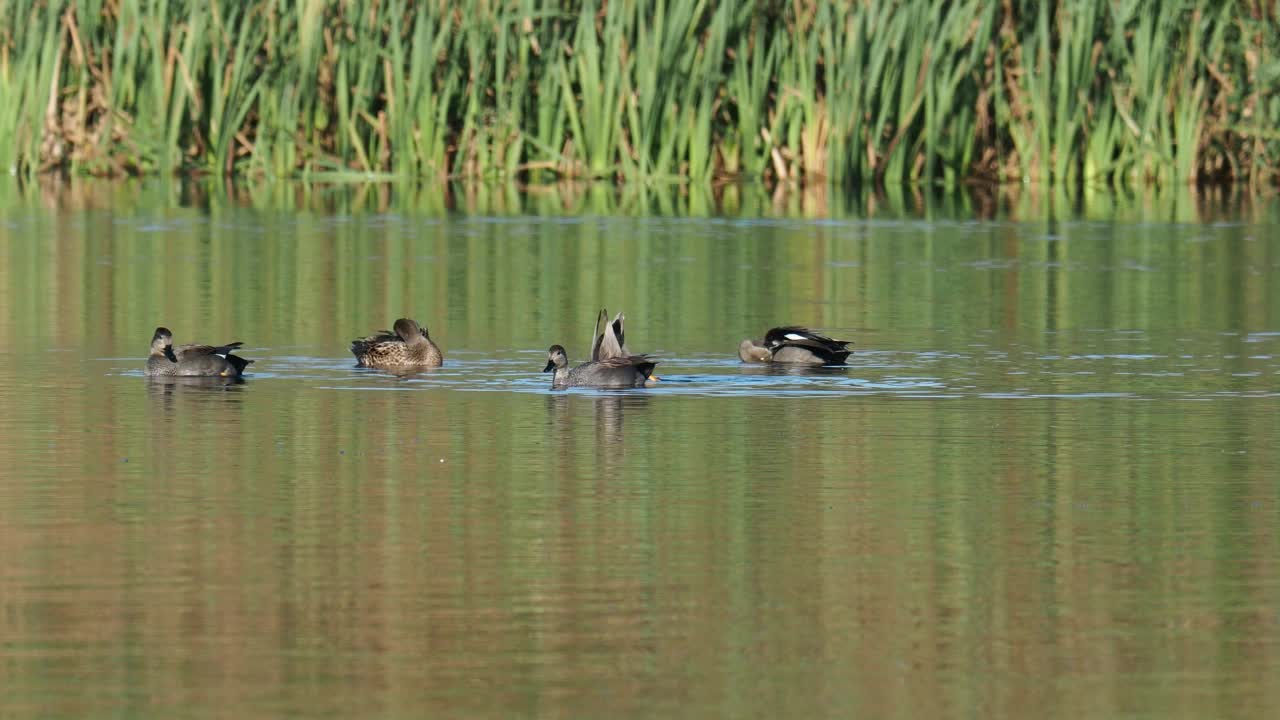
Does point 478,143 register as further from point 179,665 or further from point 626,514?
point 179,665

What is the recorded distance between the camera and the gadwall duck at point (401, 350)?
13.4m

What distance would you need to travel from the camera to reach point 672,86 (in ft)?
93.0

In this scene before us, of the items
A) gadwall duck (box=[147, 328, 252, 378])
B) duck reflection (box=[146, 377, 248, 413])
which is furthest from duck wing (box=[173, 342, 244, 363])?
duck reflection (box=[146, 377, 248, 413])

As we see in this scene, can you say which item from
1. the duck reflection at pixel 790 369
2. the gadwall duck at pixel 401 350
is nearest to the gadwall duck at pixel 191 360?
the gadwall duck at pixel 401 350

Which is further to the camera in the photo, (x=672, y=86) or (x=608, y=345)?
(x=672, y=86)

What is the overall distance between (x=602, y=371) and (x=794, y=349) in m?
1.56

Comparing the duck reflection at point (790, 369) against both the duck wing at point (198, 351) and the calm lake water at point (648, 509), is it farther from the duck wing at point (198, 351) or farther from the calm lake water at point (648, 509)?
the duck wing at point (198, 351)

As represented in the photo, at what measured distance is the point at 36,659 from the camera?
6.65 metres

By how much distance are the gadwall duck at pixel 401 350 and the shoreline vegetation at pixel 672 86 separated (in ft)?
48.1

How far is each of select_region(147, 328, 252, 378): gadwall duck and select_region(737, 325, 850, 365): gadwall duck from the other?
2625mm

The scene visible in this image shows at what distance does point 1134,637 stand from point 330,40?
23963 millimetres

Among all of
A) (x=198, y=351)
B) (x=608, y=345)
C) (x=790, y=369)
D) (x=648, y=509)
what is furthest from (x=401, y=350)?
(x=648, y=509)

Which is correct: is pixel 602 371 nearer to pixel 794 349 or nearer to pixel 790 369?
pixel 790 369

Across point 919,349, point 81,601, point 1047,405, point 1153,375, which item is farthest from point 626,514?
point 919,349
